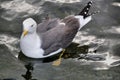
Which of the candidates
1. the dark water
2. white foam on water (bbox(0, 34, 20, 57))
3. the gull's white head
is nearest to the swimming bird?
the gull's white head

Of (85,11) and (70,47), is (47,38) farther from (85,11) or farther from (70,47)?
(85,11)

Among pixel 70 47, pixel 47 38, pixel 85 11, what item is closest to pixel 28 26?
pixel 47 38

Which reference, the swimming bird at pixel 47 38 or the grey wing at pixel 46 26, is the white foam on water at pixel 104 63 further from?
→ the grey wing at pixel 46 26

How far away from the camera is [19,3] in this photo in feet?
32.2

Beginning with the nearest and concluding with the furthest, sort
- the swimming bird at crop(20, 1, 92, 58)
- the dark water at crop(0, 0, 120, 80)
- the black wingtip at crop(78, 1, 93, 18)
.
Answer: the dark water at crop(0, 0, 120, 80) < the swimming bird at crop(20, 1, 92, 58) < the black wingtip at crop(78, 1, 93, 18)

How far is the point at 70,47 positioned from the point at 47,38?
744 millimetres

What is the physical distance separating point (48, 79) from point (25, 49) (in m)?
0.78

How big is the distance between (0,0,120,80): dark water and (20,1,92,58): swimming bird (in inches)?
7.6

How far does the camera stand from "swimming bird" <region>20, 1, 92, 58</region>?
813 cm

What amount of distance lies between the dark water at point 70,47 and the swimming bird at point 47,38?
192 millimetres

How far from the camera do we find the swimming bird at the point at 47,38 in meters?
8.13

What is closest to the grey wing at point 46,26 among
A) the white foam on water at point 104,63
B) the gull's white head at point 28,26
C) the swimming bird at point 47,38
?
the swimming bird at point 47,38

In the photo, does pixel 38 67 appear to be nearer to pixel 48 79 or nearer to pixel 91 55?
pixel 48 79

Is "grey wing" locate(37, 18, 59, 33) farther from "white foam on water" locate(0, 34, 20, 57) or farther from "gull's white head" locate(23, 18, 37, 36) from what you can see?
"white foam on water" locate(0, 34, 20, 57)
